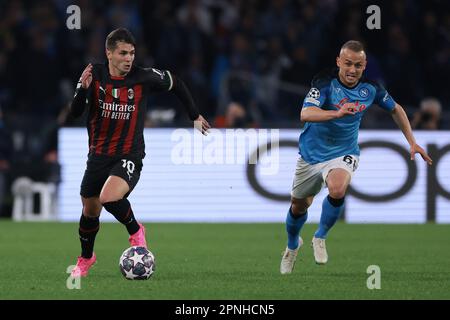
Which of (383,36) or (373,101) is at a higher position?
(383,36)

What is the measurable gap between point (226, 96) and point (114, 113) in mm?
8695

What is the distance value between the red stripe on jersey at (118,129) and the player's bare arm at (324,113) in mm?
1477

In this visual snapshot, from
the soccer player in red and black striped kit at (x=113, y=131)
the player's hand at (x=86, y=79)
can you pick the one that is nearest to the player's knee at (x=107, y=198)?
the soccer player in red and black striped kit at (x=113, y=131)

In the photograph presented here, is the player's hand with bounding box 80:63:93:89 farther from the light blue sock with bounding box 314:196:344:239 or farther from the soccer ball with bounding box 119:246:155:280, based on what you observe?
the light blue sock with bounding box 314:196:344:239

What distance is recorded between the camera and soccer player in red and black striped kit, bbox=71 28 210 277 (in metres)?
9.12

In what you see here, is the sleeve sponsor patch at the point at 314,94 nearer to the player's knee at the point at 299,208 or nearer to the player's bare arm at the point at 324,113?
the player's bare arm at the point at 324,113

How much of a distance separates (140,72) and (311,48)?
31.2 feet

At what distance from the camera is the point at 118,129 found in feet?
30.5

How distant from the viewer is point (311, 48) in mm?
18688

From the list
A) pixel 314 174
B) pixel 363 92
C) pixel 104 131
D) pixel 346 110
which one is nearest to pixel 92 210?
pixel 104 131

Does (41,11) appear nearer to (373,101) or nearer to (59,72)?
(59,72)

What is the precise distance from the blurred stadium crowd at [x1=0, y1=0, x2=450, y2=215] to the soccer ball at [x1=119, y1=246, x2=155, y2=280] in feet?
24.9

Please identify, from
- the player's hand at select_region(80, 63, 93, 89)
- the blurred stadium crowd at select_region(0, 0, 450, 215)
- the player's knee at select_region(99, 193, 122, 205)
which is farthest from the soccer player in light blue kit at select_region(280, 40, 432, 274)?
the blurred stadium crowd at select_region(0, 0, 450, 215)

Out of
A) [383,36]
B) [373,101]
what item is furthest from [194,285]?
[383,36]
